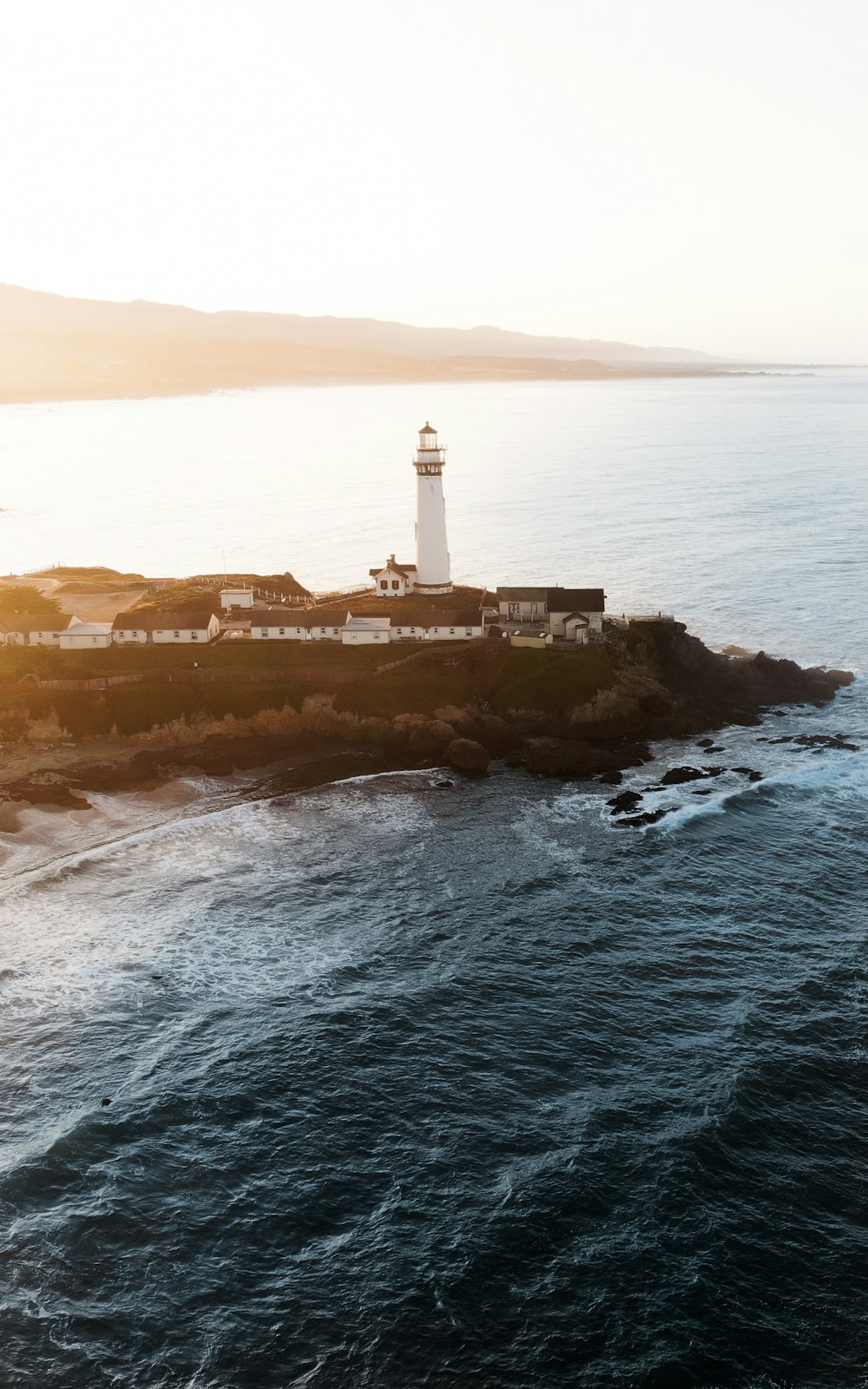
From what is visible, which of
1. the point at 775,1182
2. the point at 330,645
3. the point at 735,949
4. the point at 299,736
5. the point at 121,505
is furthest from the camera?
the point at 121,505

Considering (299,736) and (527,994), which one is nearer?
(527,994)

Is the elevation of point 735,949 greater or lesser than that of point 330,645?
lesser

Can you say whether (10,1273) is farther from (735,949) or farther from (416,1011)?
(735,949)

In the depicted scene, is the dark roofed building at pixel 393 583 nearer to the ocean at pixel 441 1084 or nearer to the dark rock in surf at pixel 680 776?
the ocean at pixel 441 1084

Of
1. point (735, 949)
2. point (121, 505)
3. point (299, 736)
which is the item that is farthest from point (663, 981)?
point (121, 505)

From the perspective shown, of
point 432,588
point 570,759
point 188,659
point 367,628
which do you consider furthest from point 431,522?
point 570,759

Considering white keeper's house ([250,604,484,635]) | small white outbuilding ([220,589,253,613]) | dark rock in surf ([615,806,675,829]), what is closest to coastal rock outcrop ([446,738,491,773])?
dark rock in surf ([615,806,675,829])

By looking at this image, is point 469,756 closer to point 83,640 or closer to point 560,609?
point 560,609
